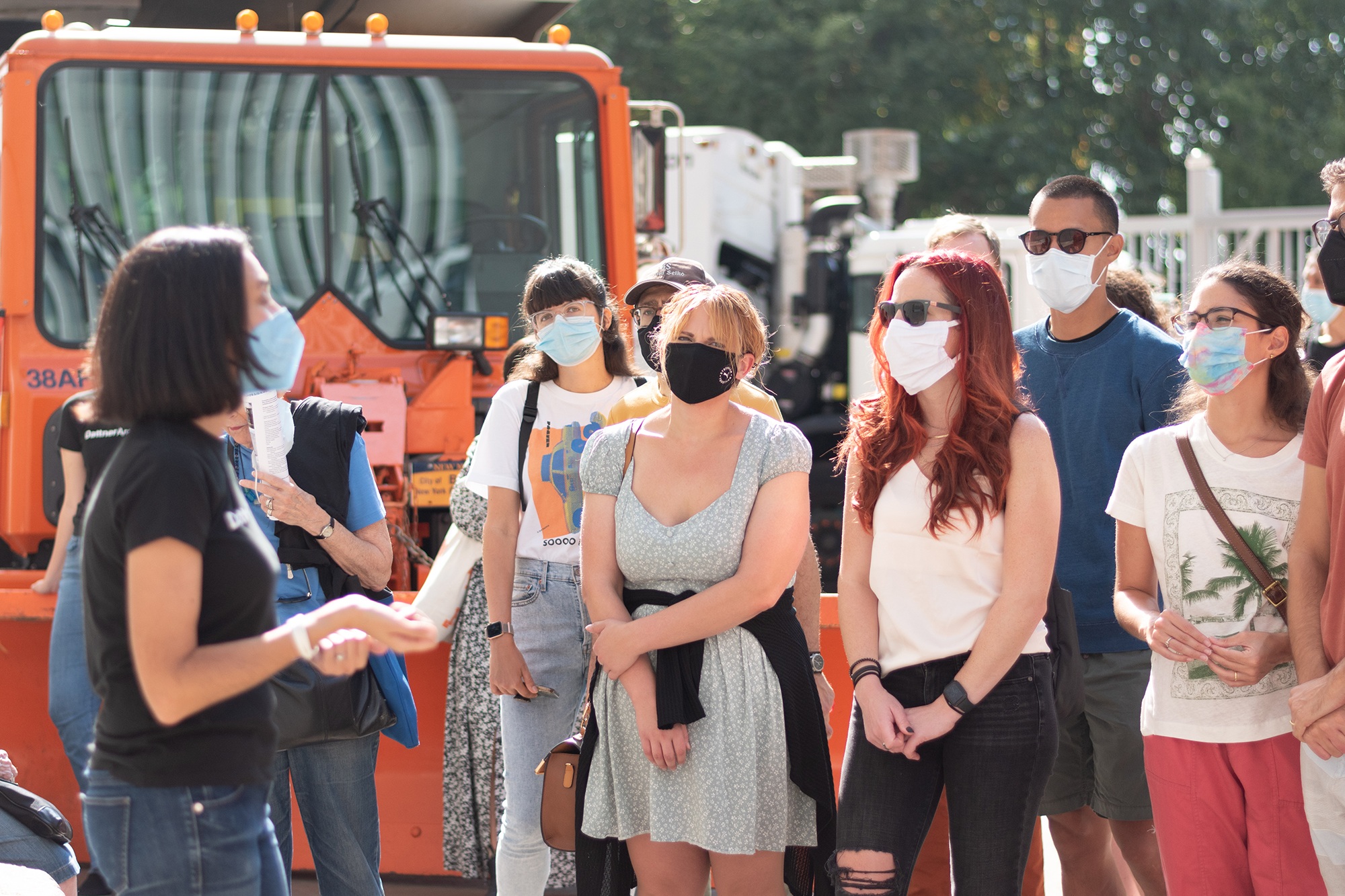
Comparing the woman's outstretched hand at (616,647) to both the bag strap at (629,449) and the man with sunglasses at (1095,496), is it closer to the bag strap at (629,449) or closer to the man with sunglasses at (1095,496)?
the bag strap at (629,449)

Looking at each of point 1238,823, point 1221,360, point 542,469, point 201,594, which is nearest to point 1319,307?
point 1221,360

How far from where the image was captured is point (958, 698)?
2.91 meters

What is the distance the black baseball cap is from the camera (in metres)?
4.02

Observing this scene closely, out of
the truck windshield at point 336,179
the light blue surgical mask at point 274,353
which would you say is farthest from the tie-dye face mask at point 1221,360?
the truck windshield at point 336,179

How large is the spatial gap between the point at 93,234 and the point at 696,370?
2919mm

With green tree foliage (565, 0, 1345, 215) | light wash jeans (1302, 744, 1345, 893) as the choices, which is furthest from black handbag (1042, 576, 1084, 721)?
green tree foliage (565, 0, 1345, 215)

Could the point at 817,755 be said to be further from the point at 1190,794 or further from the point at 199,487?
the point at 199,487

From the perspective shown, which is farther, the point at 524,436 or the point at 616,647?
the point at 524,436

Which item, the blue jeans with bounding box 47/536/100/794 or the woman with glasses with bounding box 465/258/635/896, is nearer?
the woman with glasses with bounding box 465/258/635/896

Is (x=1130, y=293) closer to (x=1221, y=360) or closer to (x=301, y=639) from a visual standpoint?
(x=1221, y=360)

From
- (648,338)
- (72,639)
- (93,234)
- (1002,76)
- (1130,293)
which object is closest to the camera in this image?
(72,639)

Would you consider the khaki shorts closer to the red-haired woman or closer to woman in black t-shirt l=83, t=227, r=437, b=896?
the red-haired woman

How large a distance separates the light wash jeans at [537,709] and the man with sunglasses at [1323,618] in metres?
1.75

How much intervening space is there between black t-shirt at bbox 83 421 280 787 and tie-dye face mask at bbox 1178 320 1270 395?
2.07m
